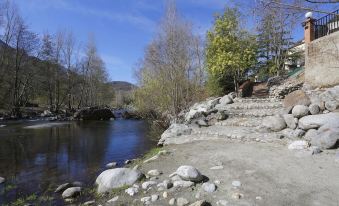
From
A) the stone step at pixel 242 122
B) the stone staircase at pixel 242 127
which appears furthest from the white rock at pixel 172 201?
the stone step at pixel 242 122

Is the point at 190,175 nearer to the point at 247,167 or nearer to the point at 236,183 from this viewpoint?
the point at 236,183

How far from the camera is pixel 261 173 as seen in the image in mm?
5586

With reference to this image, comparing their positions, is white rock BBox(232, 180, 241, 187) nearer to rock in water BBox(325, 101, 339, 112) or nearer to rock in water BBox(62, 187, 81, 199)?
rock in water BBox(62, 187, 81, 199)

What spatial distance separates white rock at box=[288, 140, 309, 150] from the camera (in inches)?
283

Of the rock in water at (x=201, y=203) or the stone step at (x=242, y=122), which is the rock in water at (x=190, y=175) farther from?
the stone step at (x=242, y=122)

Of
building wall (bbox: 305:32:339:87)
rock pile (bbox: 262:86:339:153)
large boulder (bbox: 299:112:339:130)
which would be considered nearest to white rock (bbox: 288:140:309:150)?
rock pile (bbox: 262:86:339:153)

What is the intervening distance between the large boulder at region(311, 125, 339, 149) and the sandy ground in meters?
0.23

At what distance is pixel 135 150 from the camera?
11.7m

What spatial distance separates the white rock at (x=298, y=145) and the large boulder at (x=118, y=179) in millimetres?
3957

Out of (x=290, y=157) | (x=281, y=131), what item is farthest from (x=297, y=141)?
(x=281, y=131)

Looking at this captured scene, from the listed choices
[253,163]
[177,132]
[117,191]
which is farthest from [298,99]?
[117,191]

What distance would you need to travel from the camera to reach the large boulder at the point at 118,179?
225 inches

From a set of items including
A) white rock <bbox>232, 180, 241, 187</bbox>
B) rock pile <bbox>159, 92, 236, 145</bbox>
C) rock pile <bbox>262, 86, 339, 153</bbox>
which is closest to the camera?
white rock <bbox>232, 180, 241, 187</bbox>

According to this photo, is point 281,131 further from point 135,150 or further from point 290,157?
point 135,150
